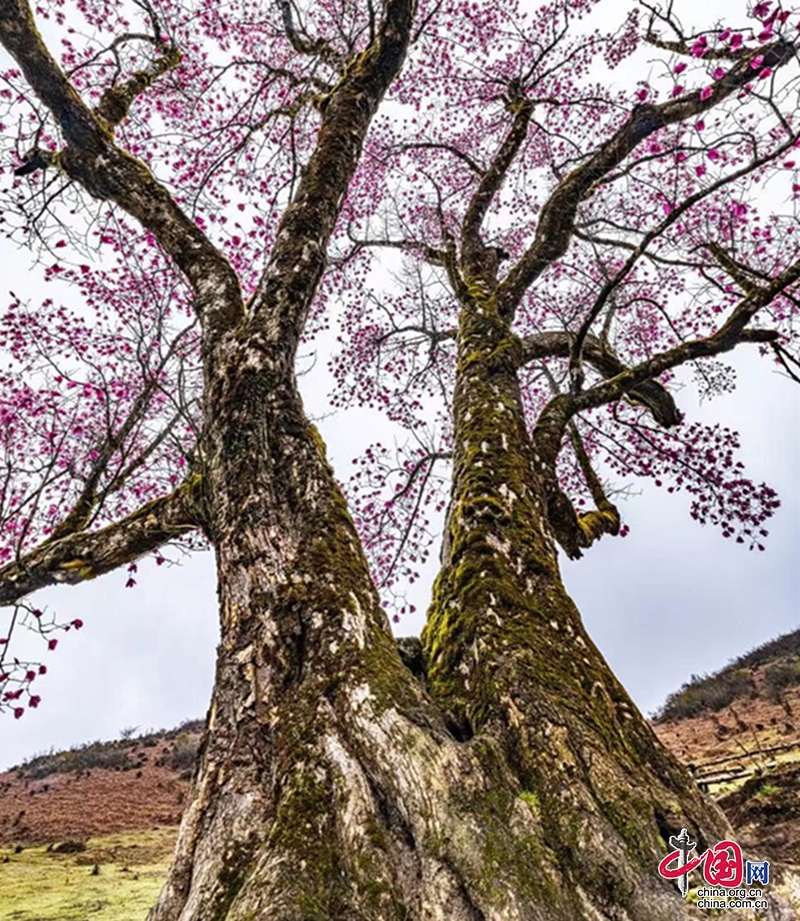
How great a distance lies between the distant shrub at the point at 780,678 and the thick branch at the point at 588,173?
9.62m

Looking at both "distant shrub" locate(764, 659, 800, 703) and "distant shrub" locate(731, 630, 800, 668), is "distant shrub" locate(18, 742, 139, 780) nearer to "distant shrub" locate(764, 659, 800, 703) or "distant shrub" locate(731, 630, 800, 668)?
"distant shrub" locate(764, 659, 800, 703)

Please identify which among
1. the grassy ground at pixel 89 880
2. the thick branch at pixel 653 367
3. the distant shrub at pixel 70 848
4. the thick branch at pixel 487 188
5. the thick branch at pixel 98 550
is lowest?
the grassy ground at pixel 89 880

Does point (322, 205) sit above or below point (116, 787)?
above

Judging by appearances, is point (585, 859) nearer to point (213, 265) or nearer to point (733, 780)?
point (213, 265)

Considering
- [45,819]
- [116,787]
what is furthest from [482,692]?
[116,787]

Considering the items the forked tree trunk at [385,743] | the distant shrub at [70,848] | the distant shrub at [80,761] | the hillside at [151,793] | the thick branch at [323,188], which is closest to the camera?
the forked tree trunk at [385,743]

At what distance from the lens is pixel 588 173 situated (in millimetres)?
4871

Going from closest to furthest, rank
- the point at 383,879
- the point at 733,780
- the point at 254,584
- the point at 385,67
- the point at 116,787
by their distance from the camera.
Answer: the point at 383,879 < the point at 254,584 < the point at 385,67 < the point at 733,780 < the point at 116,787

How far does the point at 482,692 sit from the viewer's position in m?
2.14

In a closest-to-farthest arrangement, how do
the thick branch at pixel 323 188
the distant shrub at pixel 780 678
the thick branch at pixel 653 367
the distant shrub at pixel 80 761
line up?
the thick branch at pixel 323 188
the thick branch at pixel 653 367
the distant shrub at pixel 780 678
the distant shrub at pixel 80 761

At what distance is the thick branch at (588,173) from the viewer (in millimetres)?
4762

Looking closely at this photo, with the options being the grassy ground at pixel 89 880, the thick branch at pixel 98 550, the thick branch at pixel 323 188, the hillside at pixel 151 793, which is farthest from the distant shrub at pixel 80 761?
the thick branch at pixel 323 188

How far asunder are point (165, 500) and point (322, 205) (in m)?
2.15

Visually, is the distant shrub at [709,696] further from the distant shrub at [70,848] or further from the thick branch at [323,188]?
the thick branch at [323,188]
